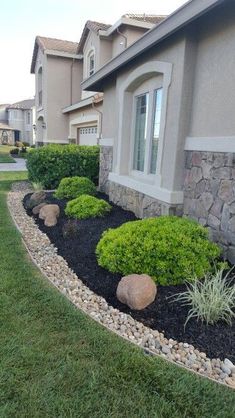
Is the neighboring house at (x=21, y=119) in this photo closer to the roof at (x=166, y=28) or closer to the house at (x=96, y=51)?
the house at (x=96, y=51)

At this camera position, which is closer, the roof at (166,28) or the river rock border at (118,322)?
the river rock border at (118,322)

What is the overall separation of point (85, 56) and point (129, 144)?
37.9ft

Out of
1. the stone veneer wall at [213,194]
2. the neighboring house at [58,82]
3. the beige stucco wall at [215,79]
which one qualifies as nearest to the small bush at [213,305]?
the stone veneer wall at [213,194]

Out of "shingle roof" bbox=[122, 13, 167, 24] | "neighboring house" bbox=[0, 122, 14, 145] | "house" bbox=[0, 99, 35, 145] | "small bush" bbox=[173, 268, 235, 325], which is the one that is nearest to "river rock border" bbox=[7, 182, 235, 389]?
"small bush" bbox=[173, 268, 235, 325]

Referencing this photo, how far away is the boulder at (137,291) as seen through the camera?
3.44 meters

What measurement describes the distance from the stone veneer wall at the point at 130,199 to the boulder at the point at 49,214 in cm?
160

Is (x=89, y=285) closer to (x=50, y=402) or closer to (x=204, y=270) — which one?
(x=204, y=270)

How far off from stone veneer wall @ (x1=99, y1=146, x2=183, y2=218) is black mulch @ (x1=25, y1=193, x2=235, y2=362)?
0.79m

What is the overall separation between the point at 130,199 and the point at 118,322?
425 centimetres

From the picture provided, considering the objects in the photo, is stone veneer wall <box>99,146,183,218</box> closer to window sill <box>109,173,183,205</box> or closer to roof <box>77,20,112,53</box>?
window sill <box>109,173,183,205</box>

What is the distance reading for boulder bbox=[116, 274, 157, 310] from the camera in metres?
3.44

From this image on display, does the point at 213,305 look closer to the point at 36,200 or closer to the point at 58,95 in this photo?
the point at 36,200

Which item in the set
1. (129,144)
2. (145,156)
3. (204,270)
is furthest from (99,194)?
(204,270)

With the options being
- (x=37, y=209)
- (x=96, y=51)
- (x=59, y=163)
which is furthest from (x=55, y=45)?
(x=37, y=209)
